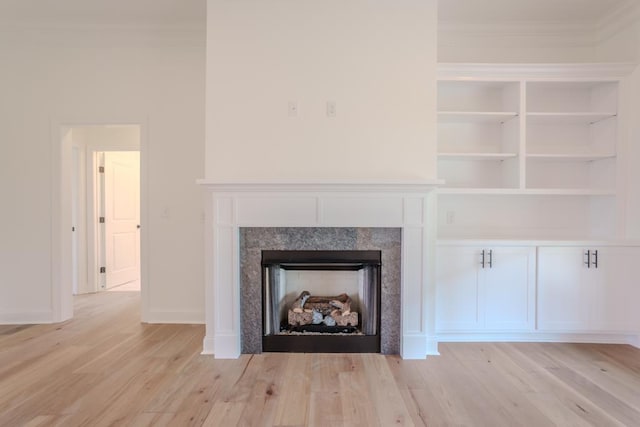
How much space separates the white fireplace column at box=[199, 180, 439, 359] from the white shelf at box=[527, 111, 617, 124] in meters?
1.46

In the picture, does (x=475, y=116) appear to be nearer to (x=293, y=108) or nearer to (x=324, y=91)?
(x=324, y=91)

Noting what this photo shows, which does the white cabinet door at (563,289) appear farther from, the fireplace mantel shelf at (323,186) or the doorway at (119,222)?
the doorway at (119,222)

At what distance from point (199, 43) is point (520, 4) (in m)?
3.04

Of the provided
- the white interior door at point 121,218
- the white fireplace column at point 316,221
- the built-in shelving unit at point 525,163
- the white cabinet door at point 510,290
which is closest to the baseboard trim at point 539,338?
the white cabinet door at point 510,290

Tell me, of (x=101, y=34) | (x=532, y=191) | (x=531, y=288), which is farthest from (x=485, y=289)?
(x=101, y=34)

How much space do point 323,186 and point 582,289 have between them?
2400mm

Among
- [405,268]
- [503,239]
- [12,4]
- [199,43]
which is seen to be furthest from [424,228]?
[12,4]

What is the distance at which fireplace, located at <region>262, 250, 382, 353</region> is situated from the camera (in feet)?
8.54

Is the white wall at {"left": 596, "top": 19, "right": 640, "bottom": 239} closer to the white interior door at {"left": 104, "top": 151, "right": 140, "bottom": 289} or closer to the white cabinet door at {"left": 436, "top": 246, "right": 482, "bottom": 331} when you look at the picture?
the white cabinet door at {"left": 436, "top": 246, "right": 482, "bottom": 331}

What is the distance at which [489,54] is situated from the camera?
3279mm

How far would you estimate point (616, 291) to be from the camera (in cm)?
278

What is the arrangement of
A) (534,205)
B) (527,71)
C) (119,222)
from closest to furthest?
(527,71), (534,205), (119,222)

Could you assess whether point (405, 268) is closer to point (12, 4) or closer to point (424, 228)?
point (424, 228)

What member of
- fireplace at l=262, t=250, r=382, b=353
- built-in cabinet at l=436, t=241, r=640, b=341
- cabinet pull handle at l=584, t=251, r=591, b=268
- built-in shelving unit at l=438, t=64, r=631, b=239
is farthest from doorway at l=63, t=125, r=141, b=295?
cabinet pull handle at l=584, t=251, r=591, b=268
